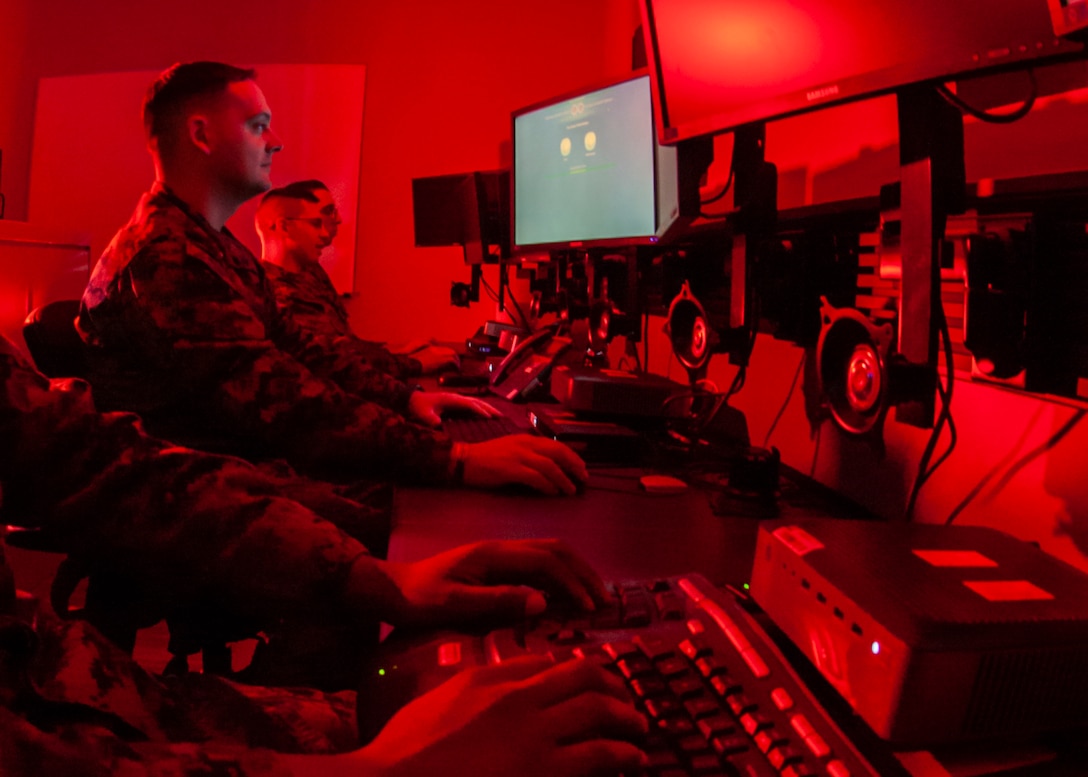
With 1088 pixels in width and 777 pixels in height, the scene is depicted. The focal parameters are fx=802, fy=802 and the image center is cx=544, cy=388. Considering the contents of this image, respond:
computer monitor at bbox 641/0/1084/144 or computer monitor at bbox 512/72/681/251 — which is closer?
computer monitor at bbox 641/0/1084/144

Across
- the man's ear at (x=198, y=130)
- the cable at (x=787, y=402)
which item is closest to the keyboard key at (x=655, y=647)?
the cable at (x=787, y=402)

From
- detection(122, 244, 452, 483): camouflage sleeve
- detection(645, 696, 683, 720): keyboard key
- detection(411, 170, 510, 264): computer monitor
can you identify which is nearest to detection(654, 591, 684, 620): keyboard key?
detection(645, 696, 683, 720): keyboard key

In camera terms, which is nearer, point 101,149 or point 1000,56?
point 1000,56

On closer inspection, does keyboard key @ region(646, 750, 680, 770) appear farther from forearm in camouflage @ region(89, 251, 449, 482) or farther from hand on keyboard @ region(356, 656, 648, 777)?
forearm in camouflage @ region(89, 251, 449, 482)

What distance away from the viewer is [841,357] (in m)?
0.85

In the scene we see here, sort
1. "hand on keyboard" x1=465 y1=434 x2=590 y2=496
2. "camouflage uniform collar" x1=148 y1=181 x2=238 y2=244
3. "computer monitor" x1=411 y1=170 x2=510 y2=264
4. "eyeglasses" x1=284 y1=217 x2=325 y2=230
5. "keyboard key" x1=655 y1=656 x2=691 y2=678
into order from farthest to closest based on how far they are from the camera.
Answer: "eyeglasses" x1=284 y1=217 x2=325 y2=230 < "computer monitor" x1=411 y1=170 x2=510 y2=264 < "camouflage uniform collar" x1=148 y1=181 x2=238 y2=244 < "hand on keyboard" x1=465 y1=434 x2=590 y2=496 < "keyboard key" x1=655 y1=656 x2=691 y2=678

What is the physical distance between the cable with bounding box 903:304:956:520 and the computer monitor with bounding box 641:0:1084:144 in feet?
0.72

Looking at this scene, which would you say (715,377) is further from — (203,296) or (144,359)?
(144,359)

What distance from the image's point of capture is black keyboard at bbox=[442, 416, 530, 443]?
135cm

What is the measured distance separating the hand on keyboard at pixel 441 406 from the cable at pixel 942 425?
2.73 ft

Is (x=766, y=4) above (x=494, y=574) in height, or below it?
above

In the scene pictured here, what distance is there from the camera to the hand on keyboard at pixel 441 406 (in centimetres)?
158

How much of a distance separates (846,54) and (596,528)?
542mm

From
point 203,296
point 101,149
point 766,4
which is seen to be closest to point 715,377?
point 766,4
